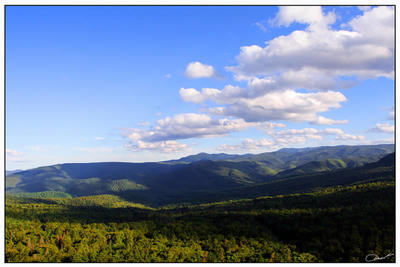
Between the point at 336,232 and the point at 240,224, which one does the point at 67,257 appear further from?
the point at 336,232

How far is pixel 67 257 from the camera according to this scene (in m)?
67.1

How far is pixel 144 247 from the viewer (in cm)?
7844

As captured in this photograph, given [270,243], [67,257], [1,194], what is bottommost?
[270,243]

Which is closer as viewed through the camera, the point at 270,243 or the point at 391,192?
the point at 270,243

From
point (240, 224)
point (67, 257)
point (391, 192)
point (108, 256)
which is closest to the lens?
point (67, 257)

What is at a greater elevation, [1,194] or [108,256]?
[1,194]

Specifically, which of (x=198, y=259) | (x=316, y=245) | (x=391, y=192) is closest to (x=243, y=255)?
(x=198, y=259)

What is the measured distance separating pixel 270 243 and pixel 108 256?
4660 centimetres

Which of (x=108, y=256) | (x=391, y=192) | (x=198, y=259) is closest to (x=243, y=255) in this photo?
(x=198, y=259)

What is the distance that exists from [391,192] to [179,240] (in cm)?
9900

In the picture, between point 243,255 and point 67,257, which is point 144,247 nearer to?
point 67,257

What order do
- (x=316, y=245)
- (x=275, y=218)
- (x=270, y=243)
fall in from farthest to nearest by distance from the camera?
(x=275, y=218) < (x=270, y=243) < (x=316, y=245)

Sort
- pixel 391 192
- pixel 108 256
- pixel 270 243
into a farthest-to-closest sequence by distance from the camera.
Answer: pixel 391 192
pixel 270 243
pixel 108 256

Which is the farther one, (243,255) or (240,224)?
(240,224)
